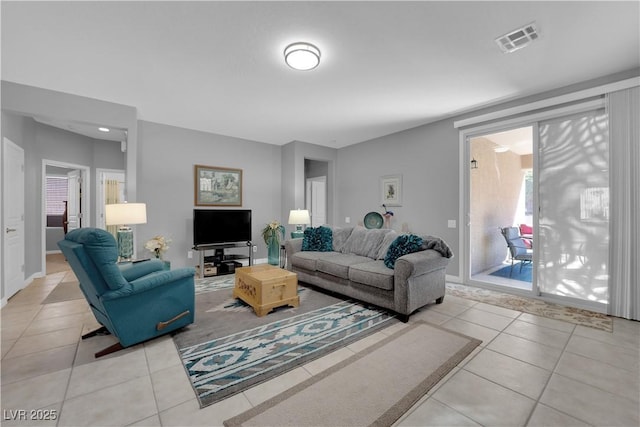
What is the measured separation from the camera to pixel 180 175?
4926mm

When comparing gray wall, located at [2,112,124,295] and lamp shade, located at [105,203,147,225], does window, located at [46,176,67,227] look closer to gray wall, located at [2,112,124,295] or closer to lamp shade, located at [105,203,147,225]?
gray wall, located at [2,112,124,295]

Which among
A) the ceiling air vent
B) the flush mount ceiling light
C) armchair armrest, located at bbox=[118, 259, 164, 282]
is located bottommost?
armchair armrest, located at bbox=[118, 259, 164, 282]

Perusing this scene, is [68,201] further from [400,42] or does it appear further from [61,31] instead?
[400,42]

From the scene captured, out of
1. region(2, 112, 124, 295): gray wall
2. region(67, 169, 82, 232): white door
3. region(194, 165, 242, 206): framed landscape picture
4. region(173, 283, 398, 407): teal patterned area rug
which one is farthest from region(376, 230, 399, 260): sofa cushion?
region(67, 169, 82, 232): white door

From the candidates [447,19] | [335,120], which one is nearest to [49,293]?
[335,120]

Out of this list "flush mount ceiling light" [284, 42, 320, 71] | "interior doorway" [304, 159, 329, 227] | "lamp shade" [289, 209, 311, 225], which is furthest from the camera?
"interior doorway" [304, 159, 329, 227]

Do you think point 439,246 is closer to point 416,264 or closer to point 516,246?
point 416,264

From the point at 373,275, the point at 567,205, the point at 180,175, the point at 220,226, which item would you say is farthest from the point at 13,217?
the point at 567,205

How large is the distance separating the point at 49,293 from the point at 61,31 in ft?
11.2

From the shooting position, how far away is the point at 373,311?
10.00 feet

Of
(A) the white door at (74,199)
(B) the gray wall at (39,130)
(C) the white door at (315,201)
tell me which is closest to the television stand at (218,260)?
(B) the gray wall at (39,130)

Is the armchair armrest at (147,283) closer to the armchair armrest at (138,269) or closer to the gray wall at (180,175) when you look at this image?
the armchair armrest at (138,269)

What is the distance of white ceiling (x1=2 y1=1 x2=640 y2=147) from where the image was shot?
2055 millimetres

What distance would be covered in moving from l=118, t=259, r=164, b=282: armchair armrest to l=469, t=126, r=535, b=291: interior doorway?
4.41 metres
